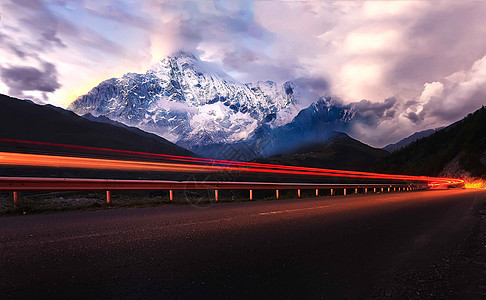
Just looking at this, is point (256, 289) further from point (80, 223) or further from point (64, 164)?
point (64, 164)

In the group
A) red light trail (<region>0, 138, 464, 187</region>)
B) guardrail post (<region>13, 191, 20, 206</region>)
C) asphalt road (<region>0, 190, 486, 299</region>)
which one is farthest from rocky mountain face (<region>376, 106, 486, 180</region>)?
guardrail post (<region>13, 191, 20, 206</region>)

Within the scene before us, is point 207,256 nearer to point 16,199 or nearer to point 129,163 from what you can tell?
point 16,199

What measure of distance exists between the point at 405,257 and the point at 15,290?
500 centimetres

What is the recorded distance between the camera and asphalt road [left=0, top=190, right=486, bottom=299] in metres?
2.92

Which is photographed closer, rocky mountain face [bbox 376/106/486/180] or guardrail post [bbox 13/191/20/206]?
guardrail post [bbox 13/191/20/206]

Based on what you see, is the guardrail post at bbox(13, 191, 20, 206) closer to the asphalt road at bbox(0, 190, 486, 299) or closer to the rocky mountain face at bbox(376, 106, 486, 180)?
the asphalt road at bbox(0, 190, 486, 299)

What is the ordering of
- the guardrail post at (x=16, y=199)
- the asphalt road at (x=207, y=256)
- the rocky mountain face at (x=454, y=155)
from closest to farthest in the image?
the asphalt road at (x=207, y=256) → the guardrail post at (x=16, y=199) → the rocky mountain face at (x=454, y=155)

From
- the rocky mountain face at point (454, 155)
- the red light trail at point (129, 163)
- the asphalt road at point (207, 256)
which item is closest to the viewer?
the asphalt road at point (207, 256)

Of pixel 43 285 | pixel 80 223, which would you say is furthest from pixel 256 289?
pixel 80 223

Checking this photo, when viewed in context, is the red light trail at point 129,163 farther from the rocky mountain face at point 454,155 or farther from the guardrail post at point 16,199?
the rocky mountain face at point 454,155

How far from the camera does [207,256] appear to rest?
3975 millimetres

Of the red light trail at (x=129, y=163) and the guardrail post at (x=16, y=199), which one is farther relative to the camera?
the red light trail at (x=129, y=163)

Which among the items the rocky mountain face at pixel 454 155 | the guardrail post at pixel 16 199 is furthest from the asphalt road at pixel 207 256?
the rocky mountain face at pixel 454 155

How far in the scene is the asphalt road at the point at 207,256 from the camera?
115 inches
